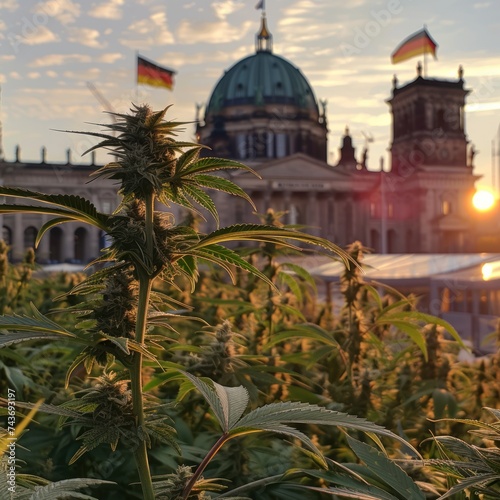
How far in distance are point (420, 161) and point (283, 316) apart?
2973 inches

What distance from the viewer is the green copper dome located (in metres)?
86.9

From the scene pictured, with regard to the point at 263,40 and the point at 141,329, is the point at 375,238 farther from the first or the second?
the point at 141,329

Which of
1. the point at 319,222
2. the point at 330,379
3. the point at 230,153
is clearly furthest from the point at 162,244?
the point at 230,153

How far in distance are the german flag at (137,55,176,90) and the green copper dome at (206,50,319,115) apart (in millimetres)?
28212

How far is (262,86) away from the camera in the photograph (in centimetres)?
8756

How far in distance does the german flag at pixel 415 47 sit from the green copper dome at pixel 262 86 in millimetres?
27363

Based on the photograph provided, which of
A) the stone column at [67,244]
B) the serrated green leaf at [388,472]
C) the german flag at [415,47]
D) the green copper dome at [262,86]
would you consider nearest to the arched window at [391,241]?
the green copper dome at [262,86]

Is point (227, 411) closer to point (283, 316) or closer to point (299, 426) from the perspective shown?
point (299, 426)

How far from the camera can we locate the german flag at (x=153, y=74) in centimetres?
5595

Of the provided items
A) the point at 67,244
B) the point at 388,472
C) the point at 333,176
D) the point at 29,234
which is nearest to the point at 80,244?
the point at 67,244

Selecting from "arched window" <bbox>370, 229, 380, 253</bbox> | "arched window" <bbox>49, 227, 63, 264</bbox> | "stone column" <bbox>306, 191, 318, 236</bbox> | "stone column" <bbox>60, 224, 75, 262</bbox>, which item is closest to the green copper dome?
"stone column" <bbox>306, 191, 318, 236</bbox>

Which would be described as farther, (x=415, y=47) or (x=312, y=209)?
(x=312, y=209)

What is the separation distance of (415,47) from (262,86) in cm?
3071

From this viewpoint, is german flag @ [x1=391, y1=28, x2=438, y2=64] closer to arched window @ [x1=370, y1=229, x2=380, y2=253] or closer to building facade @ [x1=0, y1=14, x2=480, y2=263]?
building facade @ [x1=0, y1=14, x2=480, y2=263]
